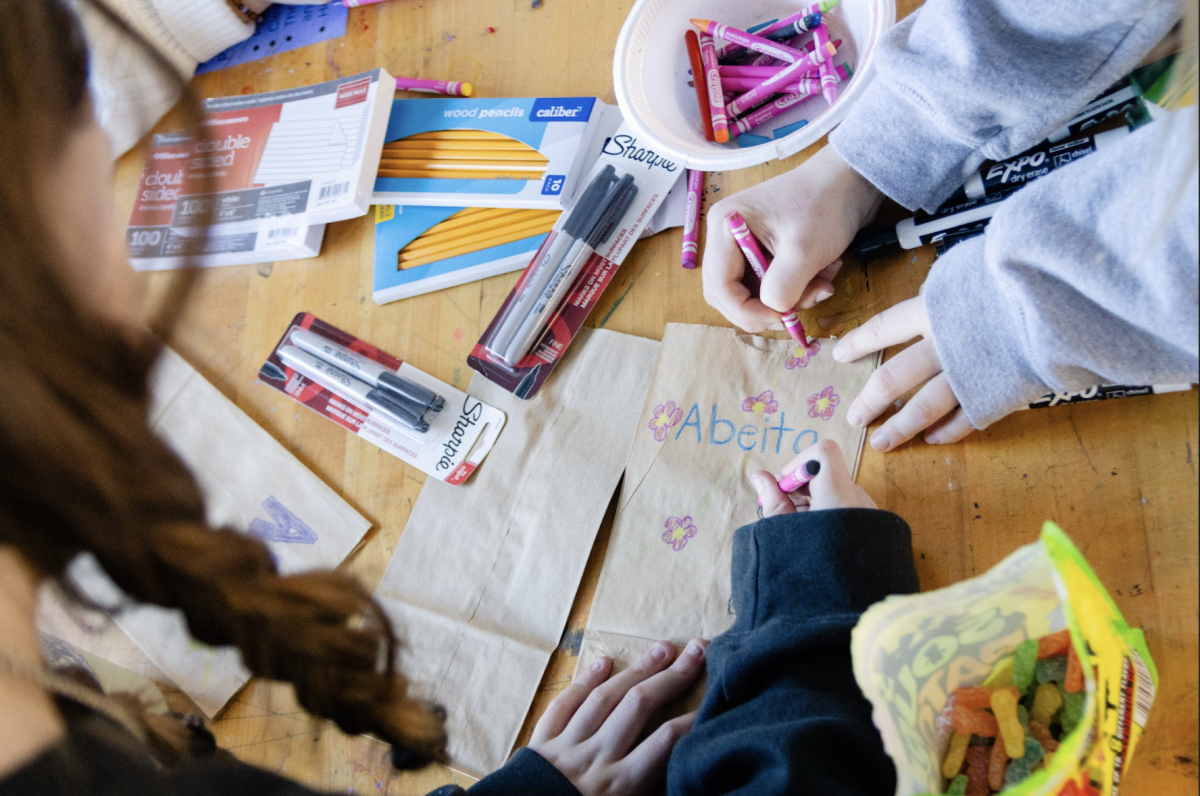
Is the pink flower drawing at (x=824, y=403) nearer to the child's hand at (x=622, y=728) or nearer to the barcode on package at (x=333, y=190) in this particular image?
the child's hand at (x=622, y=728)

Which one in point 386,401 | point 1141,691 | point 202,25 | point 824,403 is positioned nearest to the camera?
point 1141,691

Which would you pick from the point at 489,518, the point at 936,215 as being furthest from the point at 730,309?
the point at 489,518

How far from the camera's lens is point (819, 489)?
19.8 inches

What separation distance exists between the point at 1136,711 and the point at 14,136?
0.74 m

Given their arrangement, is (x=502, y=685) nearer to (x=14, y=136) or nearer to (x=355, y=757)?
(x=355, y=757)

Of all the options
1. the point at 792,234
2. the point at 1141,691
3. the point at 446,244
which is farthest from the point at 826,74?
the point at 1141,691

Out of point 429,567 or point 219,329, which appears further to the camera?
point 219,329

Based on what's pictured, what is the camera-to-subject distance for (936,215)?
0.53 metres

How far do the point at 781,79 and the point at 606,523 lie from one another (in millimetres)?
379

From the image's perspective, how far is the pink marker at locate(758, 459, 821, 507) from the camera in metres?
0.51

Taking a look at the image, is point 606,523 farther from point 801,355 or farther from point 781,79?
point 781,79

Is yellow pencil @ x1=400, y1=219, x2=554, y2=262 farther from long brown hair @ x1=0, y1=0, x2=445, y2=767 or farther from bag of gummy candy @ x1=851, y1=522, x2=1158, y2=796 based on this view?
bag of gummy candy @ x1=851, y1=522, x2=1158, y2=796

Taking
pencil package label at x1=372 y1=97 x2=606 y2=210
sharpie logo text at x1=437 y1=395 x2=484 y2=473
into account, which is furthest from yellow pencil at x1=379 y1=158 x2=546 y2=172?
sharpie logo text at x1=437 y1=395 x2=484 y2=473

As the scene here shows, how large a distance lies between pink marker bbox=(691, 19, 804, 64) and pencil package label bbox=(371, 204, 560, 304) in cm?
19
